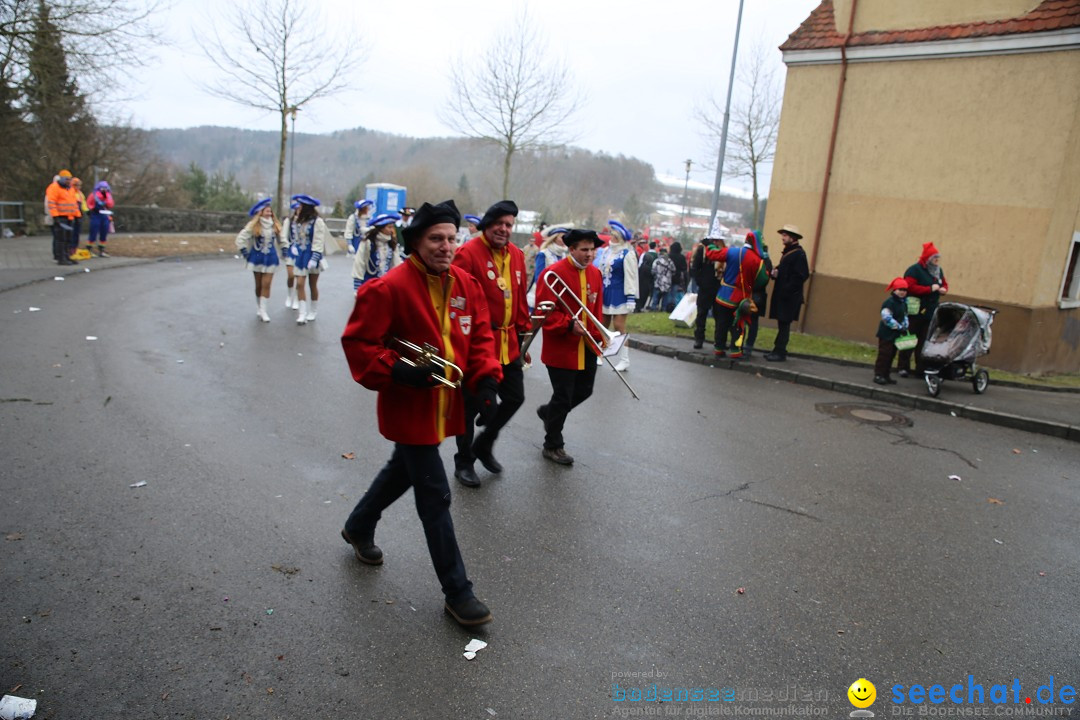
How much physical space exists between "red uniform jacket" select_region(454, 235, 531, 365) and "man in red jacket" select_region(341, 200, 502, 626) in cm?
157

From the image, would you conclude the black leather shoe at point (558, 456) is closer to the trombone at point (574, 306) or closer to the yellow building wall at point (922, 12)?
the trombone at point (574, 306)

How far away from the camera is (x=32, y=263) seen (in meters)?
16.1

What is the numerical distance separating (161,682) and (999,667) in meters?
3.90

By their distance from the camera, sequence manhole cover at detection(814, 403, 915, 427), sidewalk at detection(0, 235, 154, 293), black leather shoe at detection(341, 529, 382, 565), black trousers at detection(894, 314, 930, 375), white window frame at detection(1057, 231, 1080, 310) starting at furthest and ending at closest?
sidewalk at detection(0, 235, 154, 293), white window frame at detection(1057, 231, 1080, 310), black trousers at detection(894, 314, 930, 375), manhole cover at detection(814, 403, 915, 427), black leather shoe at detection(341, 529, 382, 565)

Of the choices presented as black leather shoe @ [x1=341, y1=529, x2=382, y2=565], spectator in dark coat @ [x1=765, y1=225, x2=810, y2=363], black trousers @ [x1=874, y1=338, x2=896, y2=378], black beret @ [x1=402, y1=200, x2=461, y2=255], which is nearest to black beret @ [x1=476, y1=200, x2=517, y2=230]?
black beret @ [x1=402, y1=200, x2=461, y2=255]

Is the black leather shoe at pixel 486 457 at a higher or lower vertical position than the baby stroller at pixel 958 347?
lower

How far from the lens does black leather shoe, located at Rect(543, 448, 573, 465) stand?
6227 millimetres

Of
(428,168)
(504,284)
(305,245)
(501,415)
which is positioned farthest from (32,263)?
(428,168)

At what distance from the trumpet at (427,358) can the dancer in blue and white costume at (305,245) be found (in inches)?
348

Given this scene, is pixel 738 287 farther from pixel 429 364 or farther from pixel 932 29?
pixel 429 364

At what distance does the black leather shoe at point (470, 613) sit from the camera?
11.9ft

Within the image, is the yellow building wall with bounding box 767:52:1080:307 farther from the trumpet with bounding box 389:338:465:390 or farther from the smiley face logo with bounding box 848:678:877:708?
the trumpet with bounding box 389:338:465:390

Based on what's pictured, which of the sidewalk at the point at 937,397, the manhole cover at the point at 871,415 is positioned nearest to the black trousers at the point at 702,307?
the sidewalk at the point at 937,397

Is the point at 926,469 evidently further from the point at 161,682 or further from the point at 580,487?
the point at 161,682
